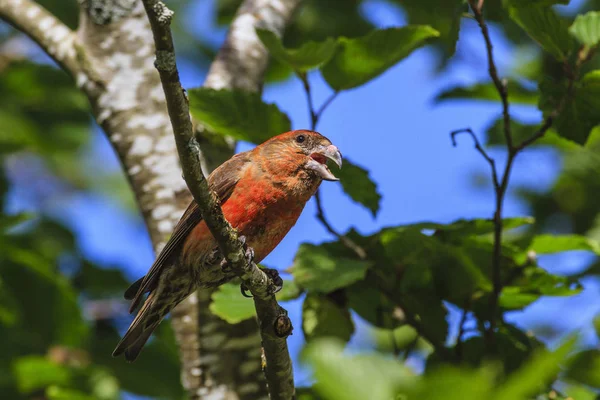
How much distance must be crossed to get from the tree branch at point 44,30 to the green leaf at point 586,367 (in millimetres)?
3088

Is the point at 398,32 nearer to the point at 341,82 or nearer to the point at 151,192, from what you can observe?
the point at 341,82

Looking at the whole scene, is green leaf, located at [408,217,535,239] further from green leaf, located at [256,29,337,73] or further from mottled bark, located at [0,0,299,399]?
mottled bark, located at [0,0,299,399]

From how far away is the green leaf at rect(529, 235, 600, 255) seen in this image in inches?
135

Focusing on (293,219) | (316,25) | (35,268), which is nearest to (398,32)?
(293,219)

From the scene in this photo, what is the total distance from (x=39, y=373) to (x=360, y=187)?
2.10 metres

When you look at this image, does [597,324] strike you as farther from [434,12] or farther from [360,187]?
[434,12]

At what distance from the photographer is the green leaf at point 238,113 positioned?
344 centimetres

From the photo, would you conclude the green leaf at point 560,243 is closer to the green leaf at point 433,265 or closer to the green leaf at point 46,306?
the green leaf at point 433,265

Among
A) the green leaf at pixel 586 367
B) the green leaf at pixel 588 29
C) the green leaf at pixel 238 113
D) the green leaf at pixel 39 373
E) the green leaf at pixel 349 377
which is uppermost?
the green leaf at pixel 238 113

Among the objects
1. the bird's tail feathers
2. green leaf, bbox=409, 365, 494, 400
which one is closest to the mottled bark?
the bird's tail feathers

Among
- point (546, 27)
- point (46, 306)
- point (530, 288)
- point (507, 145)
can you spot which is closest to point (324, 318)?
point (530, 288)

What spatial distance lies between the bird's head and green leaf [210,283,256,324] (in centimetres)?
63

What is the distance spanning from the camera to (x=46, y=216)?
6.79m

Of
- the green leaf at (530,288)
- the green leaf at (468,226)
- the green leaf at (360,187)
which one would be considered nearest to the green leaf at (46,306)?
the green leaf at (360,187)
